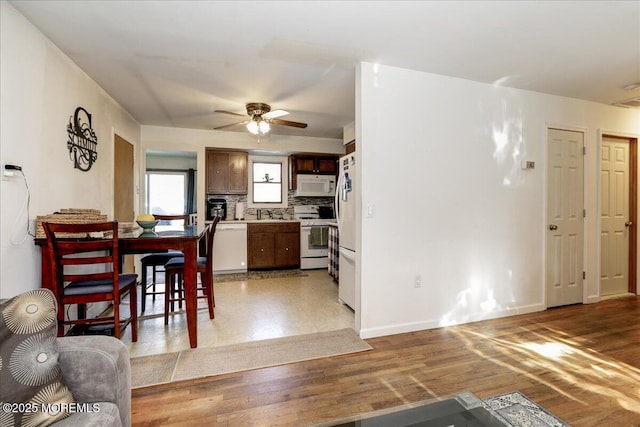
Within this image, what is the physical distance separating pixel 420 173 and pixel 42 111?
3.10m

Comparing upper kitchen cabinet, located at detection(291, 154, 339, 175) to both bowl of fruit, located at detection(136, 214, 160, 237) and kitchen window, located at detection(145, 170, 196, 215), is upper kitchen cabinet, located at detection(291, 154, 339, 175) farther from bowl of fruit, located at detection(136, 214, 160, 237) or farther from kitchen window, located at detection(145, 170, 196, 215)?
bowl of fruit, located at detection(136, 214, 160, 237)

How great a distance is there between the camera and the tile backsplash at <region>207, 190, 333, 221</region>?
5.55 metres

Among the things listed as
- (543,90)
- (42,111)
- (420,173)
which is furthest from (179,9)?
(543,90)

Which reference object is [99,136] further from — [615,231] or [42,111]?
[615,231]

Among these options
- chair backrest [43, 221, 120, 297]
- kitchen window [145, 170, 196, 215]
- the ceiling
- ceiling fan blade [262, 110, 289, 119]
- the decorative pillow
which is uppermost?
the ceiling

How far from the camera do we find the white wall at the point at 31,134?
6.01ft

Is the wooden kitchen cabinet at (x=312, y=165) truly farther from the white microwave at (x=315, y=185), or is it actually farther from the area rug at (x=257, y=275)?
the area rug at (x=257, y=275)

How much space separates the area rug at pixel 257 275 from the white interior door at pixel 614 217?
4070 mm

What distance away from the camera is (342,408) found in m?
1.67

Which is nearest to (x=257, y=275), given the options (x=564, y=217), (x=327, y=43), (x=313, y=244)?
(x=313, y=244)

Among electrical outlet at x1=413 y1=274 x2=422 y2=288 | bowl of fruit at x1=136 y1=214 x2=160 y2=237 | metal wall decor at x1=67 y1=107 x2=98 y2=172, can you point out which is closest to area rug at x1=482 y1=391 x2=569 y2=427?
electrical outlet at x1=413 y1=274 x2=422 y2=288

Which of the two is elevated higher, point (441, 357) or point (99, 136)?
point (99, 136)

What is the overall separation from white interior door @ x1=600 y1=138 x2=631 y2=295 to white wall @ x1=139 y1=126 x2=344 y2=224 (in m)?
3.99

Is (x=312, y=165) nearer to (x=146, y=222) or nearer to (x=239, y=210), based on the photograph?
(x=239, y=210)
